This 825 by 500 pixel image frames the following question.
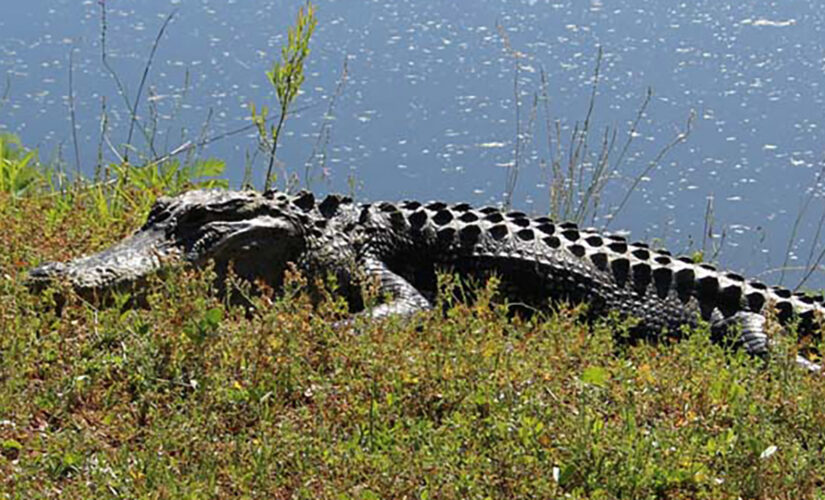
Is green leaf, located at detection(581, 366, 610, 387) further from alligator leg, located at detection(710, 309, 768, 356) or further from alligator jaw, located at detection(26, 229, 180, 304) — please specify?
alligator jaw, located at detection(26, 229, 180, 304)

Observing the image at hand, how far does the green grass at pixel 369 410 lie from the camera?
463 cm

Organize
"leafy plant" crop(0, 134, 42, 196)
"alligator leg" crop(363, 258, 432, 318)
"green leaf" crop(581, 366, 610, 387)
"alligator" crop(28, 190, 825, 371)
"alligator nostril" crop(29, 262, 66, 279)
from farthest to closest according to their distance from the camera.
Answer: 1. "leafy plant" crop(0, 134, 42, 196)
2. "alligator" crop(28, 190, 825, 371)
3. "alligator leg" crop(363, 258, 432, 318)
4. "alligator nostril" crop(29, 262, 66, 279)
5. "green leaf" crop(581, 366, 610, 387)

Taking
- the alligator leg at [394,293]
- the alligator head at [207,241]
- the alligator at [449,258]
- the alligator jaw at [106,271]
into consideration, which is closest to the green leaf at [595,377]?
the alligator leg at [394,293]

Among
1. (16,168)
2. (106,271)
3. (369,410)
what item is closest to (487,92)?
(16,168)

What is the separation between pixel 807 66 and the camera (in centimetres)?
1291

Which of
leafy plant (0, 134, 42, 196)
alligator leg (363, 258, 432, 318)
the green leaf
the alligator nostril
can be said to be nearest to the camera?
the green leaf

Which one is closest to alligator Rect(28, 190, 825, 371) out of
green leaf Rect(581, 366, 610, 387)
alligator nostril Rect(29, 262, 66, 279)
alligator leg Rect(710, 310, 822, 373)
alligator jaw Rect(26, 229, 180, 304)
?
alligator leg Rect(710, 310, 822, 373)

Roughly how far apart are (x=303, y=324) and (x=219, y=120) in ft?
18.6

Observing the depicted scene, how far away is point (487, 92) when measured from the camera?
40.2 feet

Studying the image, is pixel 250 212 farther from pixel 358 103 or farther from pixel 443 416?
pixel 358 103

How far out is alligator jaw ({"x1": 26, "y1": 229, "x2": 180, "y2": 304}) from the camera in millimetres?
6125

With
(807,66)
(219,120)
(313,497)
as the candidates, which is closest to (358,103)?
(219,120)

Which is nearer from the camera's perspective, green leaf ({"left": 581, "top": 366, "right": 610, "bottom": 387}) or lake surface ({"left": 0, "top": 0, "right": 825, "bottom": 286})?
green leaf ({"left": 581, "top": 366, "right": 610, "bottom": 387})

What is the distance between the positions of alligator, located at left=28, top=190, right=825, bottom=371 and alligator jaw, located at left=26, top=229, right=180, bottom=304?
0.57 feet
